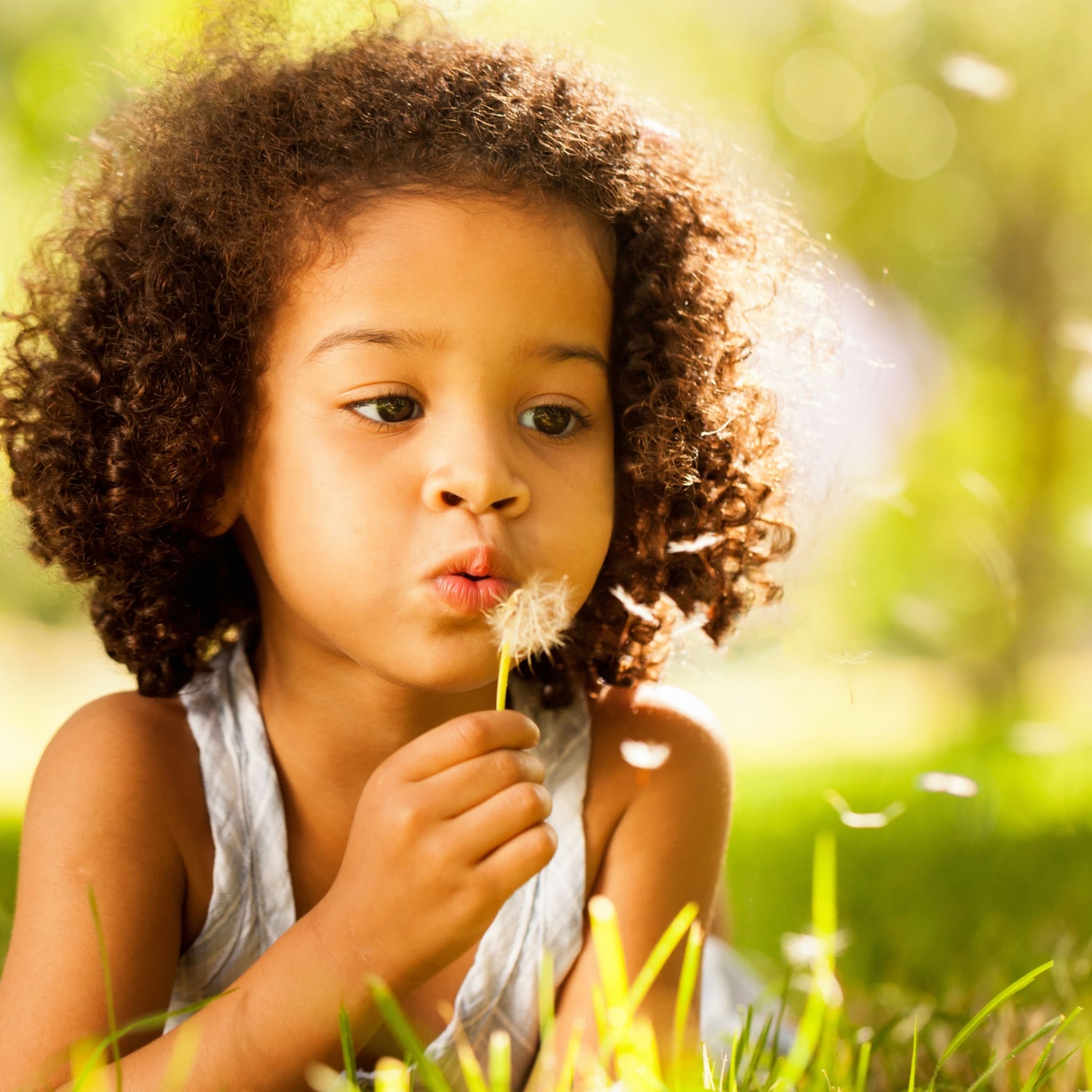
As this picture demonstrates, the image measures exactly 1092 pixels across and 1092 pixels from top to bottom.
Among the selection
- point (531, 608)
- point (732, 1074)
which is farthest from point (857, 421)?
point (732, 1074)

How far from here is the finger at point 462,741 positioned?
132cm

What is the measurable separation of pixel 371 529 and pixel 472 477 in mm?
137

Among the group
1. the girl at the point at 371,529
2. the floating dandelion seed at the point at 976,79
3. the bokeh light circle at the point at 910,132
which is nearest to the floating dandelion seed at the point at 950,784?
the girl at the point at 371,529

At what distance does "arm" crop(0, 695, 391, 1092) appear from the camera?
136 cm

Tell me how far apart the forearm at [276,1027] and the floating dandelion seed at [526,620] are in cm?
33

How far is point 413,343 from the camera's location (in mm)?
1438

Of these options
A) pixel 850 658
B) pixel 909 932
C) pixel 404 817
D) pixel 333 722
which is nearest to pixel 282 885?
pixel 333 722

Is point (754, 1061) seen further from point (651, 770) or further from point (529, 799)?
point (651, 770)

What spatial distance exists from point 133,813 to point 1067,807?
8.08 ft

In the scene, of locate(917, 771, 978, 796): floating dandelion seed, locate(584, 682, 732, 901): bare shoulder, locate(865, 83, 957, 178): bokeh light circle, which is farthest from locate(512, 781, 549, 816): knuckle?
locate(865, 83, 957, 178): bokeh light circle

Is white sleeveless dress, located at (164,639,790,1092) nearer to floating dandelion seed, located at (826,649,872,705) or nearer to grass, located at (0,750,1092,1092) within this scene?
grass, located at (0,750,1092,1092)

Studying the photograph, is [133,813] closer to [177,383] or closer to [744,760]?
[177,383]

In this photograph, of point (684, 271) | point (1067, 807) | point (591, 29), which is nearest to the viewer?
point (684, 271)

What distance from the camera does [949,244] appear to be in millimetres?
9523
